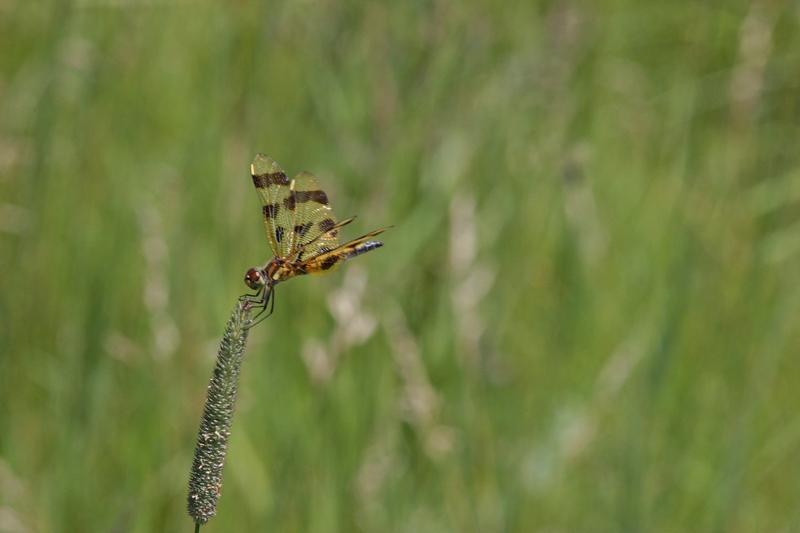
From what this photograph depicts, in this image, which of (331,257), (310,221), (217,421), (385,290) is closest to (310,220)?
(310,221)

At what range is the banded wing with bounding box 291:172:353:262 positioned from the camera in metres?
1.60

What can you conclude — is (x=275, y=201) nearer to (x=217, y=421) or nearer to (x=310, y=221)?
(x=310, y=221)

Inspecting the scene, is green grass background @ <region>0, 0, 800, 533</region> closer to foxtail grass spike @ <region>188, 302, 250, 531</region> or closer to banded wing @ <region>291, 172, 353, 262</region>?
banded wing @ <region>291, 172, 353, 262</region>

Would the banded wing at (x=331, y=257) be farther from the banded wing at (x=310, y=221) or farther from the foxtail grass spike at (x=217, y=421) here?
the foxtail grass spike at (x=217, y=421)

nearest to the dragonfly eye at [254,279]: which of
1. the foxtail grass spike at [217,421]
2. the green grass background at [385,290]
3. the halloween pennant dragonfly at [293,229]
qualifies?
the halloween pennant dragonfly at [293,229]

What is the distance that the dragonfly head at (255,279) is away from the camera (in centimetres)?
149

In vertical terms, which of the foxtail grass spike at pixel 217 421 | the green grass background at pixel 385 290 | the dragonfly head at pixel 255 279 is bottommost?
the foxtail grass spike at pixel 217 421

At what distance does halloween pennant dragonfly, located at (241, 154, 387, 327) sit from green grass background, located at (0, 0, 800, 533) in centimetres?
46

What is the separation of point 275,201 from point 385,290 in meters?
1.00

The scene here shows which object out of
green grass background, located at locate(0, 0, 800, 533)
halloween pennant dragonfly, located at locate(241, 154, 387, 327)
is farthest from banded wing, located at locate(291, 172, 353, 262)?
green grass background, located at locate(0, 0, 800, 533)

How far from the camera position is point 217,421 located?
111 cm

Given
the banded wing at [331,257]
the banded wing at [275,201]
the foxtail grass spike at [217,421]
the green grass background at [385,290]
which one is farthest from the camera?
the green grass background at [385,290]

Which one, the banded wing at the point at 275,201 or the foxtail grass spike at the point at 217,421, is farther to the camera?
the banded wing at the point at 275,201

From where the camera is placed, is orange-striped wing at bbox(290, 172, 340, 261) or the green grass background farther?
the green grass background
